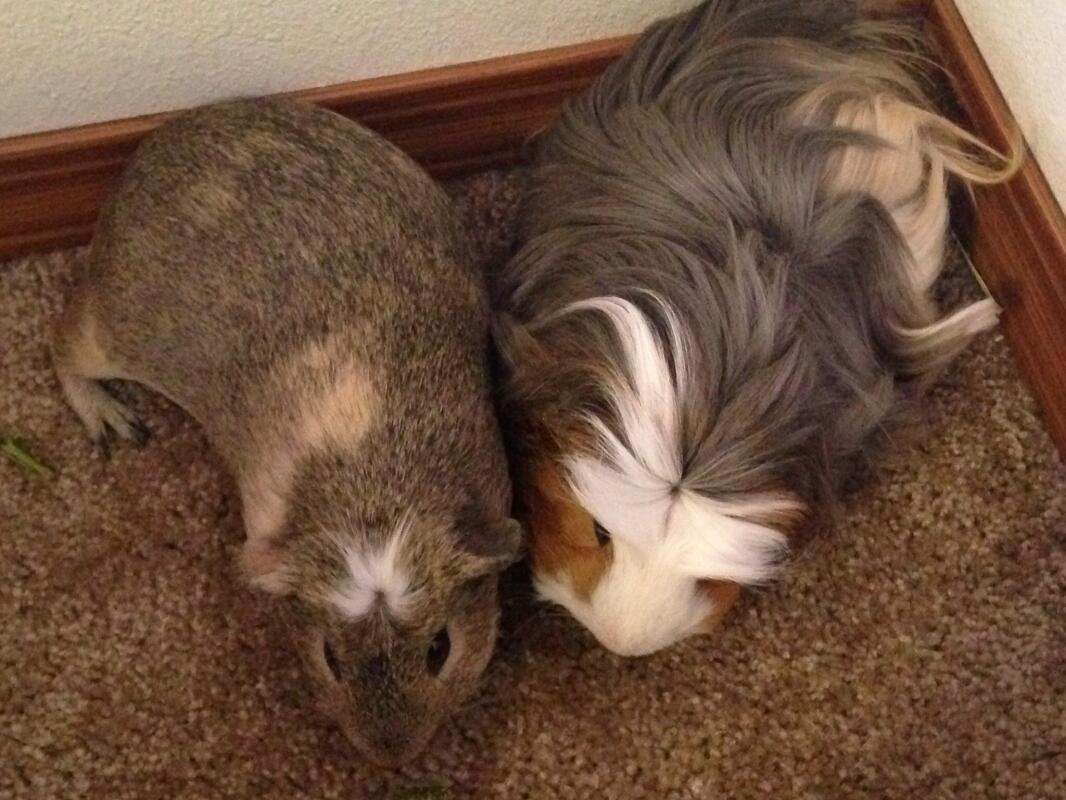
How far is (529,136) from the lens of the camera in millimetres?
1506

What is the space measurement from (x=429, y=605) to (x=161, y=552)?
1.39ft

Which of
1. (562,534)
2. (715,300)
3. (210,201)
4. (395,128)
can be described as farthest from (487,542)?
(395,128)

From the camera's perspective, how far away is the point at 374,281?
1.20 m

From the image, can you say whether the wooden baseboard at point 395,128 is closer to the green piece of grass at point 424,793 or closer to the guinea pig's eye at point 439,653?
the guinea pig's eye at point 439,653

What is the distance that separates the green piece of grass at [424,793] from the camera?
1.29 m

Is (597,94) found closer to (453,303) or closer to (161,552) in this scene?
(453,303)

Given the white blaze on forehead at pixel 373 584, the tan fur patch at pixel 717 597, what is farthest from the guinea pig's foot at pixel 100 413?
the tan fur patch at pixel 717 597

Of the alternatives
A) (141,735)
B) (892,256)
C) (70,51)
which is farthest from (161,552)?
(892,256)

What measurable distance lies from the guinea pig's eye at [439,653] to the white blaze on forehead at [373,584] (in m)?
0.09

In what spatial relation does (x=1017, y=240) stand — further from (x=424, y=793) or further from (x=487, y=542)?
(x=424, y=793)

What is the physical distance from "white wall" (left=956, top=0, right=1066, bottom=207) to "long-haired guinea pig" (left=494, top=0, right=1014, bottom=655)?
0.19 ft

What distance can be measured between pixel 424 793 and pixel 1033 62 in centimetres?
104

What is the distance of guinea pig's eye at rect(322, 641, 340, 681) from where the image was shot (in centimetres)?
114

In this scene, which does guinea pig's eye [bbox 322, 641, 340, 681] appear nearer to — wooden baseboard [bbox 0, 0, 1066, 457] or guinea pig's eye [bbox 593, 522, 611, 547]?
guinea pig's eye [bbox 593, 522, 611, 547]
